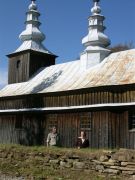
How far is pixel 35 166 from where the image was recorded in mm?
13438

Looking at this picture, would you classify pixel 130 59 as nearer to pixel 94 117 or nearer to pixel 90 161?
pixel 94 117

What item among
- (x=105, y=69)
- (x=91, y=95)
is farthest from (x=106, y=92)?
(x=105, y=69)

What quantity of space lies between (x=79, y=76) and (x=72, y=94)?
2576 mm

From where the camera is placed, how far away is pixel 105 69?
22.4 metres

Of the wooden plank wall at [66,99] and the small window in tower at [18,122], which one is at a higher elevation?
the wooden plank wall at [66,99]

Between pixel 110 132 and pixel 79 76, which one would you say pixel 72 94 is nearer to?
pixel 79 76

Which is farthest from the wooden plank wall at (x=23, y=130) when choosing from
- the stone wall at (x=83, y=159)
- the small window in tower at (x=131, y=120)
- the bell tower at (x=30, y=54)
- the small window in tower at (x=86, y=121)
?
the stone wall at (x=83, y=159)

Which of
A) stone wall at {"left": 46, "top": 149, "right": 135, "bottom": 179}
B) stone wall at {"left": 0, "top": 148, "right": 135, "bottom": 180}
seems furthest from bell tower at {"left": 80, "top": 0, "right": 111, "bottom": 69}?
stone wall at {"left": 46, "top": 149, "right": 135, "bottom": 179}

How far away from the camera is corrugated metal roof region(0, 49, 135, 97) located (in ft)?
67.2

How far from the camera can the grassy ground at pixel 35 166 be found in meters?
11.7

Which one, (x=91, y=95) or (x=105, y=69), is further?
(x=105, y=69)

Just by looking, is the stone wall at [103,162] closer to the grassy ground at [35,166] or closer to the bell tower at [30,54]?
the grassy ground at [35,166]

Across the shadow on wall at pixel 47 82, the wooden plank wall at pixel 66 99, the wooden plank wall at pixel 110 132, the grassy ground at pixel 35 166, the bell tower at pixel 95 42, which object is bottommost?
the grassy ground at pixel 35 166

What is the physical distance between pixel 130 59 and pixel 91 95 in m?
3.46
